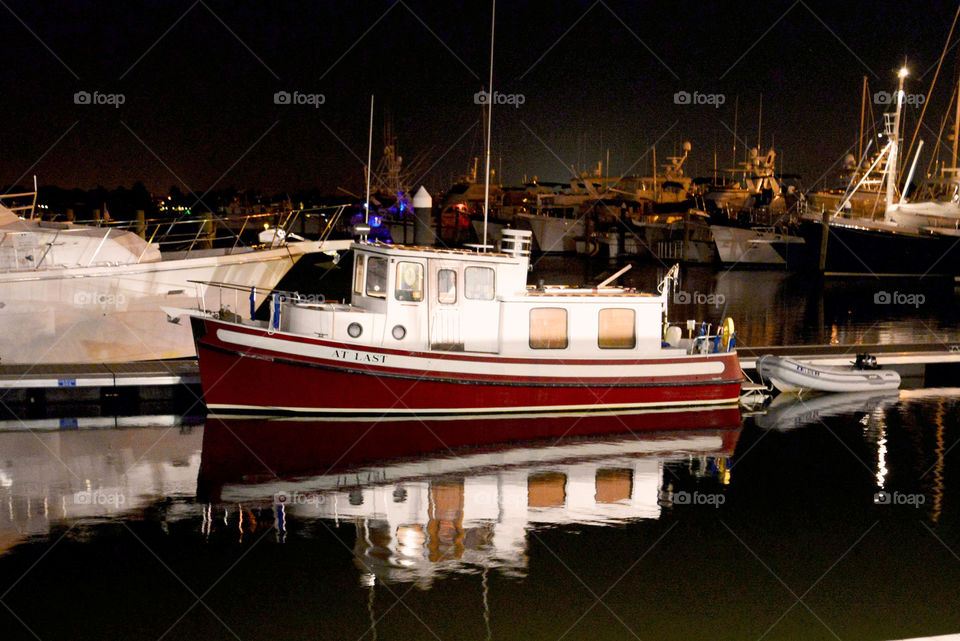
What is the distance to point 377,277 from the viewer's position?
1795cm

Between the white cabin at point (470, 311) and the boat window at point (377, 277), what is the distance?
18mm

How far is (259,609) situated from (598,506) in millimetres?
5527

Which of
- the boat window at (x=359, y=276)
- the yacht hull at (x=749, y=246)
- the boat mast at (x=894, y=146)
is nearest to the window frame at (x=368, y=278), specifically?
the boat window at (x=359, y=276)

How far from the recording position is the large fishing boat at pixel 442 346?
17375 millimetres

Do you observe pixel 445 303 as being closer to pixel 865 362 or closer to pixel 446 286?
pixel 446 286

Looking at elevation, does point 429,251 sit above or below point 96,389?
above

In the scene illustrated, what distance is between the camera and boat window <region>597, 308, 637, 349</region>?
1884 centimetres

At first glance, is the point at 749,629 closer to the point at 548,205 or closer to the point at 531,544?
the point at 531,544

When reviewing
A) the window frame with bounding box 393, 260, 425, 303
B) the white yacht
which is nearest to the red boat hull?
the window frame with bounding box 393, 260, 425, 303

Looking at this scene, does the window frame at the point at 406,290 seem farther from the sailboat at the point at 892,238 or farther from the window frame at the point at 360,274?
the sailboat at the point at 892,238

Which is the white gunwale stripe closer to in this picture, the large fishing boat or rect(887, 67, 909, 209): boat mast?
the large fishing boat

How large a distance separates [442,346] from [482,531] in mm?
5800

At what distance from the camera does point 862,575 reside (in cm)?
1165

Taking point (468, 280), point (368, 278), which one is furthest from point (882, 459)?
point (368, 278)
